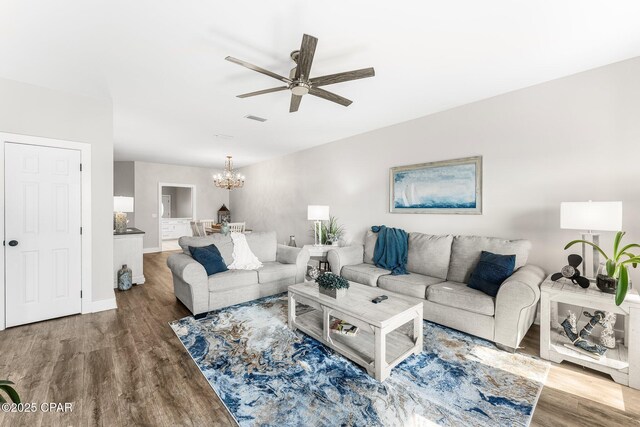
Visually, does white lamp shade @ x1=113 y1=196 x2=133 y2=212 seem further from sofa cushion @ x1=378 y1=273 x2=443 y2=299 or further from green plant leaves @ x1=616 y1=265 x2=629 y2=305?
green plant leaves @ x1=616 y1=265 x2=629 y2=305

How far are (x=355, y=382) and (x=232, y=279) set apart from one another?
2.01 m

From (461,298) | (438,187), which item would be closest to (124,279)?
(461,298)

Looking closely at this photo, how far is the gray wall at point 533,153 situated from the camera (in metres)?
2.62

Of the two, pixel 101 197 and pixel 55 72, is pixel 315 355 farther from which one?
pixel 55 72

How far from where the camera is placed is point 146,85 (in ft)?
10.1

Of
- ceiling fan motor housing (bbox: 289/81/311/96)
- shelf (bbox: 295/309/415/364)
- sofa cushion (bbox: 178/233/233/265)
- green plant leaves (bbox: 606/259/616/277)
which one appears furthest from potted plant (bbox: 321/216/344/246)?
green plant leaves (bbox: 606/259/616/277)

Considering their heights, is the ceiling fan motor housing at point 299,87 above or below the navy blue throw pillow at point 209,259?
above

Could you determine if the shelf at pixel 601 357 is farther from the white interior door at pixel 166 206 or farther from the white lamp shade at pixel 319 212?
the white interior door at pixel 166 206

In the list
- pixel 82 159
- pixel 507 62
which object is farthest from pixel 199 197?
pixel 507 62

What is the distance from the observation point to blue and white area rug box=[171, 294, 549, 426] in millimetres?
1734

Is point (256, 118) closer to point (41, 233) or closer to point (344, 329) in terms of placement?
point (41, 233)

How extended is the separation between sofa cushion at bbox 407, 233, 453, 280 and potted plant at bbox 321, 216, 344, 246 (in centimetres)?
161

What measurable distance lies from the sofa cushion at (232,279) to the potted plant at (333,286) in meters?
1.34

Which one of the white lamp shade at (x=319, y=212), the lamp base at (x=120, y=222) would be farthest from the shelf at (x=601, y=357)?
the lamp base at (x=120, y=222)
